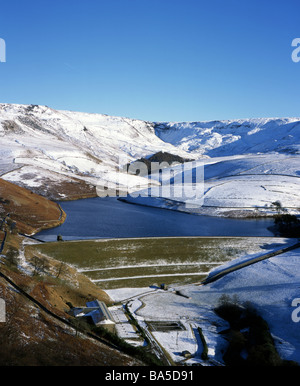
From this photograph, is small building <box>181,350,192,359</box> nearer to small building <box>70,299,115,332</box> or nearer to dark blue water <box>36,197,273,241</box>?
small building <box>70,299,115,332</box>

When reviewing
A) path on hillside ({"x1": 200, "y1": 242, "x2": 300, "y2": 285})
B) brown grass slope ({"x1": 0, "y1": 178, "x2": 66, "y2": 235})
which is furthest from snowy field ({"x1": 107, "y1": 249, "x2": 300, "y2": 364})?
brown grass slope ({"x1": 0, "y1": 178, "x2": 66, "y2": 235})

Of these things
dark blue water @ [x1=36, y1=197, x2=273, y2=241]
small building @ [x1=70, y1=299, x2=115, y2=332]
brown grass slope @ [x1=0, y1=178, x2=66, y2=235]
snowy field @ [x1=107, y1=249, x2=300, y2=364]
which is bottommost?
snowy field @ [x1=107, y1=249, x2=300, y2=364]

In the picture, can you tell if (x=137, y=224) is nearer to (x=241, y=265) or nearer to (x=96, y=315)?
(x=241, y=265)

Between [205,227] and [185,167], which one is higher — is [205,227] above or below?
below

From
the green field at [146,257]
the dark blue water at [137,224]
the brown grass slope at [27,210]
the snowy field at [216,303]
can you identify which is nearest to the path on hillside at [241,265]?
the snowy field at [216,303]
